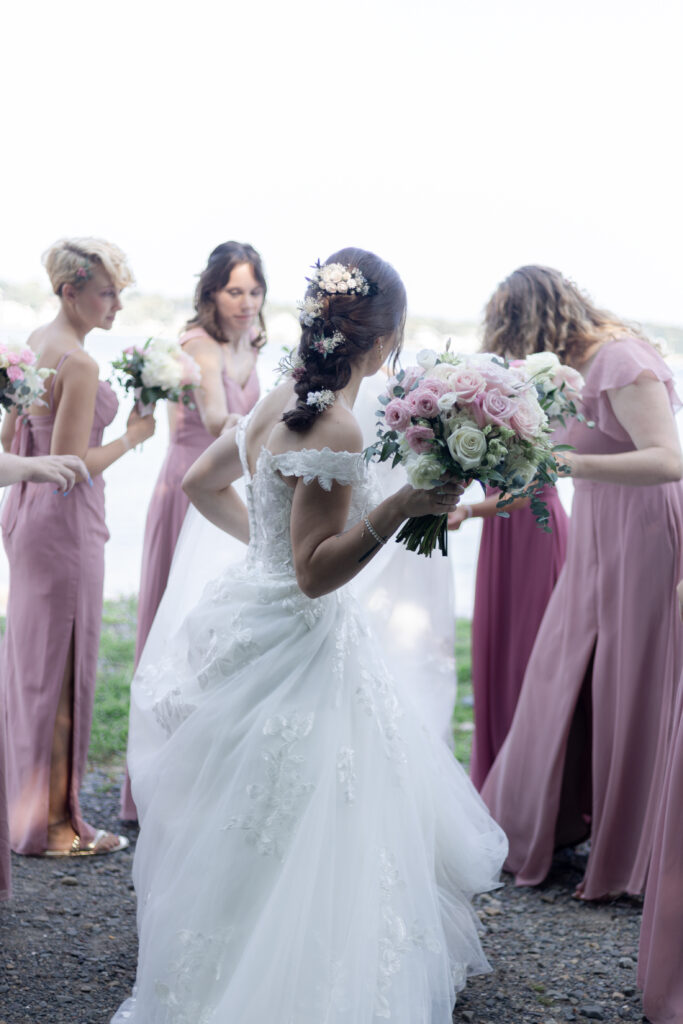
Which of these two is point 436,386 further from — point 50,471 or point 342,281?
point 50,471

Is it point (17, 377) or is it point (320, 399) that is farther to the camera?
point (17, 377)

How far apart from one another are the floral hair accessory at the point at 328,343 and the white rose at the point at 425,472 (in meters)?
0.45

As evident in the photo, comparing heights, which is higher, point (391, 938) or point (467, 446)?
point (467, 446)

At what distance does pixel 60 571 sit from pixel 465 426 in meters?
2.35

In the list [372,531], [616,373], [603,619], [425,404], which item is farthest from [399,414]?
[603,619]

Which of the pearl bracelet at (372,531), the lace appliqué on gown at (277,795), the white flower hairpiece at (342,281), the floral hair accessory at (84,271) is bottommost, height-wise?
the lace appliqué on gown at (277,795)

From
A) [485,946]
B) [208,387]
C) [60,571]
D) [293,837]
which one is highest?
[208,387]

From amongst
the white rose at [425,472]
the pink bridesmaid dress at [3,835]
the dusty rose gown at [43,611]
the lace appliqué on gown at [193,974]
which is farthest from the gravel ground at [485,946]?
the white rose at [425,472]

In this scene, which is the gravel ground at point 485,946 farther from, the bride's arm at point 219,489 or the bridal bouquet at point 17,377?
the bridal bouquet at point 17,377

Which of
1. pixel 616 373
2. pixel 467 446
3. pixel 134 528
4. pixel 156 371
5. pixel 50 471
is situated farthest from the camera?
pixel 134 528

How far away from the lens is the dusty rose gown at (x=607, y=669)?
3.88 m

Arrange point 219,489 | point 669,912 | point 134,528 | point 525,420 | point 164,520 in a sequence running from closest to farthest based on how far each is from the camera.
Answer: point 525,420
point 669,912
point 219,489
point 164,520
point 134,528

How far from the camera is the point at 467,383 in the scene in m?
2.53

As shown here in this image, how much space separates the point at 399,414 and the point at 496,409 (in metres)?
0.25
